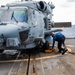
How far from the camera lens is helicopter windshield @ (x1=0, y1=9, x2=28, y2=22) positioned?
46.5ft

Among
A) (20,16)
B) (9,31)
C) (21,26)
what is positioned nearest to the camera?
(9,31)

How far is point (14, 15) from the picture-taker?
14.5 metres

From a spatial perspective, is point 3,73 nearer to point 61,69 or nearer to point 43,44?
point 61,69

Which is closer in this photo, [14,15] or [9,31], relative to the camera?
[9,31]

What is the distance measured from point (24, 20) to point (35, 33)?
4.04ft

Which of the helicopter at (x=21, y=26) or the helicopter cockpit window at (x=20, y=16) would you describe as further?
the helicopter cockpit window at (x=20, y=16)

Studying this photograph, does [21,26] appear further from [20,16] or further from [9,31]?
[20,16]

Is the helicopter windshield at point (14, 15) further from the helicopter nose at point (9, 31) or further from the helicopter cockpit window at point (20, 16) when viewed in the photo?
the helicopter nose at point (9, 31)

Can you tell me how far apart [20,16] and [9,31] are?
2393mm

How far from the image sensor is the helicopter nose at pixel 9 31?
12094 millimetres

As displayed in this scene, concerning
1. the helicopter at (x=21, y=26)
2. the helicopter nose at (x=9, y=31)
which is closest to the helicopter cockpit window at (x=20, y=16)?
the helicopter at (x=21, y=26)

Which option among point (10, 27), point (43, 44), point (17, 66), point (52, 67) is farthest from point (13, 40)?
point (43, 44)

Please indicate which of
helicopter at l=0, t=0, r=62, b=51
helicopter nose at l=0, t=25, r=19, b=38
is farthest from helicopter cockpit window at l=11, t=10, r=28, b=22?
helicopter nose at l=0, t=25, r=19, b=38

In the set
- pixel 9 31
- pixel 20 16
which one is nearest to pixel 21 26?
pixel 9 31
